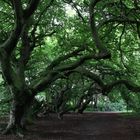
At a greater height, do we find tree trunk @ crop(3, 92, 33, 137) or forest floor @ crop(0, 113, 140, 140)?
tree trunk @ crop(3, 92, 33, 137)

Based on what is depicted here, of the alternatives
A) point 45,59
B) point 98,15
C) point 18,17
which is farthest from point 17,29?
point 45,59

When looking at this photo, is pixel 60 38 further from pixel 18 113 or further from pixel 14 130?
pixel 14 130

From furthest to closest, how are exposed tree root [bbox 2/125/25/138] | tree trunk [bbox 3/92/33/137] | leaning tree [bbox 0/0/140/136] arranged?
tree trunk [bbox 3/92/33/137] < exposed tree root [bbox 2/125/25/138] < leaning tree [bbox 0/0/140/136]

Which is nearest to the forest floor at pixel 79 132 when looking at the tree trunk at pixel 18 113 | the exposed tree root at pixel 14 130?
the exposed tree root at pixel 14 130

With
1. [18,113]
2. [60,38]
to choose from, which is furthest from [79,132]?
[60,38]

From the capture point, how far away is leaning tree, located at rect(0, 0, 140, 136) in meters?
A: 16.1

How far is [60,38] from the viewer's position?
25.5 m

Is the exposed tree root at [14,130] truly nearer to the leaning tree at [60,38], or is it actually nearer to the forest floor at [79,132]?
the leaning tree at [60,38]

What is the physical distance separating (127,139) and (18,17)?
6.86 metres

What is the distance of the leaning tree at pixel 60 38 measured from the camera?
16141 mm

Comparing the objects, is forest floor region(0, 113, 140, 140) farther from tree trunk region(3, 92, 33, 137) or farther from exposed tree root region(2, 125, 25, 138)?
tree trunk region(3, 92, 33, 137)

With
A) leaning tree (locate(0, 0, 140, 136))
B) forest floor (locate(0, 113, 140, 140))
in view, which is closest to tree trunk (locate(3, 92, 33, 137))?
leaning tree (locate(0, 0, 140, 136))

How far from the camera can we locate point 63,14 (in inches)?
984

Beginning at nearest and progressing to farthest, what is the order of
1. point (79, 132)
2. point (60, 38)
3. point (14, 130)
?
1. point (14, 130)
2. point (79, 132)
3. point (60, 38)
